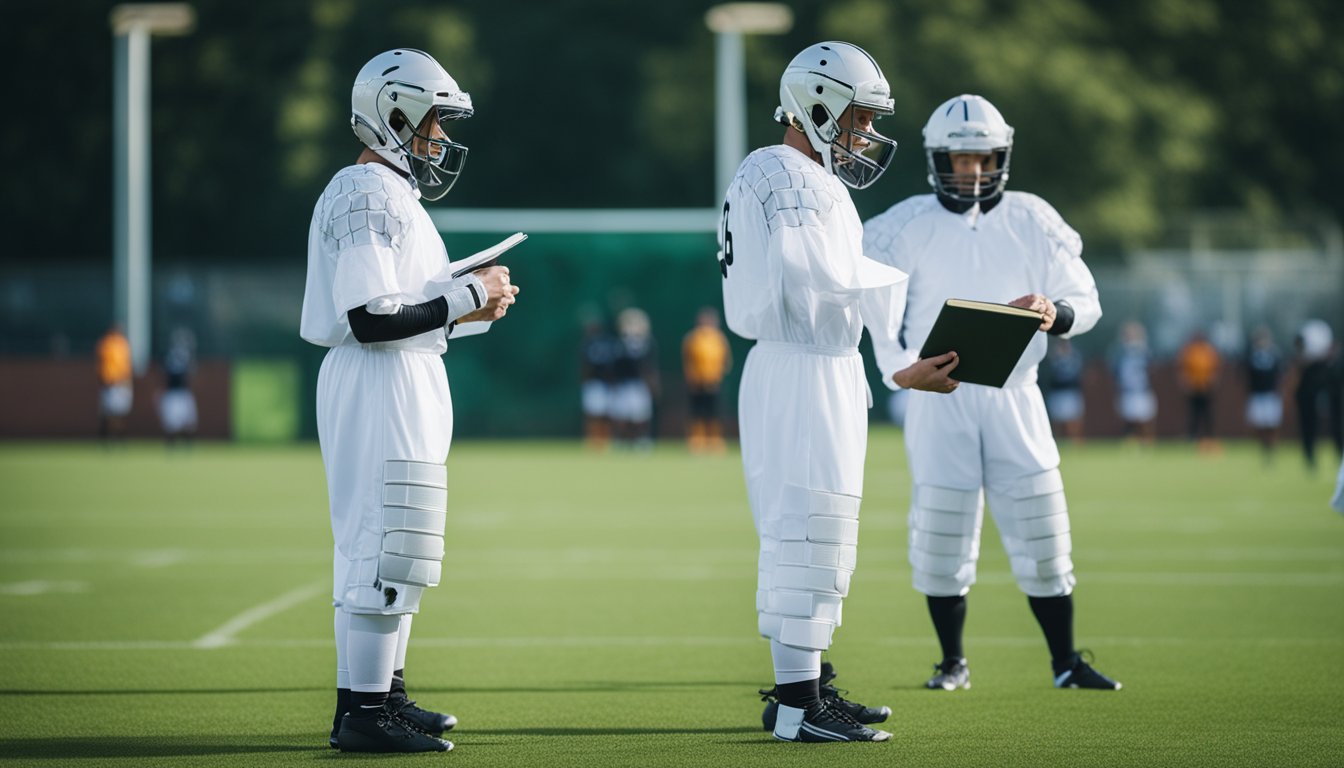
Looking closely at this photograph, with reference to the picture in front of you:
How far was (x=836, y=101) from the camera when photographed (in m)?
7.11

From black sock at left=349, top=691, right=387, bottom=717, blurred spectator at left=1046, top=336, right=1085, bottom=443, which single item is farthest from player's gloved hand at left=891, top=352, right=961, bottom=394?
blurred spectator at left=1046, top=336, right=1085, bottom=443

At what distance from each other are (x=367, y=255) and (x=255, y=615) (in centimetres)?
500

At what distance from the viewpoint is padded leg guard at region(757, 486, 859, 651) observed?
6891mm

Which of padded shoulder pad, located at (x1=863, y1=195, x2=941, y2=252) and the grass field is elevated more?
padded shoulder pad, located at (x1=863, y1=195, x2=941, y2=252)

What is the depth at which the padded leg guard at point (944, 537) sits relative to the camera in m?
8.28

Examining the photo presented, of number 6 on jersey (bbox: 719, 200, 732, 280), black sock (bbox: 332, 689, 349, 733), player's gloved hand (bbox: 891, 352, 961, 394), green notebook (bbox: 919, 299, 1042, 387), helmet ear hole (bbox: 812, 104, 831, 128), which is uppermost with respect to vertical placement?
helmet ear hole (bbox: 812, 104, 831, 128)

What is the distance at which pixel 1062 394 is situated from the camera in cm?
3097

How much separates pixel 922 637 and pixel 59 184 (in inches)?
1405

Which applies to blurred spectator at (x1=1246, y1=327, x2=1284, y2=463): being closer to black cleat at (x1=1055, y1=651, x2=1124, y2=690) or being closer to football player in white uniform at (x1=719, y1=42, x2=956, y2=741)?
black cleat at (x1=1055, y1=651, x2=1124, y2=690)

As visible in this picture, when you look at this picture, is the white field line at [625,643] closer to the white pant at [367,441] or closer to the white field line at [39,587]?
the white field line at [39,587]

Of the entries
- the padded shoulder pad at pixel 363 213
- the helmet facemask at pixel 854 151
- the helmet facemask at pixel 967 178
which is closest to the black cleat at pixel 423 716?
the padded shoulder pad at pixel 363 213

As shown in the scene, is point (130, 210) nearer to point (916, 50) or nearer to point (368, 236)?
point (916, 50)

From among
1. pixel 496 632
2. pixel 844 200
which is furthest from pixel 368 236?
pixel 496 632

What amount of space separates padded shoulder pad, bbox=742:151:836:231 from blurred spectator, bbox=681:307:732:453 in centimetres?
2289
